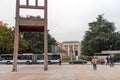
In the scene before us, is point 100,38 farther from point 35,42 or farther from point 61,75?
point 61,75

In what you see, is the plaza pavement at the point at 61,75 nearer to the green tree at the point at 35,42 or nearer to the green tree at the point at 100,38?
the green tree at the point at 100,38

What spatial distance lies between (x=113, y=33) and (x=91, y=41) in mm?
6842

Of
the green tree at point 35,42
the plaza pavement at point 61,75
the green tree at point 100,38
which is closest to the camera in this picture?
the plaza pavement at point 61,75

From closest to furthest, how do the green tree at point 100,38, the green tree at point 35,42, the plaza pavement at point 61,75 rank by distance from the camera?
the plaza pavement at point 61,75 → the green tree at point 100,38 → the green tree at point 35,42

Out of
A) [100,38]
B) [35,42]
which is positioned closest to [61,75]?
[100,38]

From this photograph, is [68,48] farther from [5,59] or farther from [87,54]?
[5,59]

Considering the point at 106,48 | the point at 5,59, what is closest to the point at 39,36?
the point at 106,48

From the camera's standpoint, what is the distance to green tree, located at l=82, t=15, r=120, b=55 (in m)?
86.3

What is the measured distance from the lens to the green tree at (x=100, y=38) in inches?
3398

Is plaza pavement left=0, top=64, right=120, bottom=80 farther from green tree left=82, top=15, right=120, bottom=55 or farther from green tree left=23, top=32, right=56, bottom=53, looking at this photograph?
green tree left=23, top=32, right=56, bottom=53

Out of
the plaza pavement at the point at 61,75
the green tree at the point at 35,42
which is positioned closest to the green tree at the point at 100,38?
the green tree at the point at 35,42

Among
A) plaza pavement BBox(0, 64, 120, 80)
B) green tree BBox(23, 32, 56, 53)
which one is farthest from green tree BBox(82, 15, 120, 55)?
plaza pavement BBox(0, 64, 120, 80)

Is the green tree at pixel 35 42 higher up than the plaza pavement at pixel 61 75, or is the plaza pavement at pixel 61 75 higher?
the green tree at pixel 35 42

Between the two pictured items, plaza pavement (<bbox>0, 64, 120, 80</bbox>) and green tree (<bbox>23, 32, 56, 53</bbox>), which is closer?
plaza pavement (<bbox>0, 64, 120, 80</bbox>)
